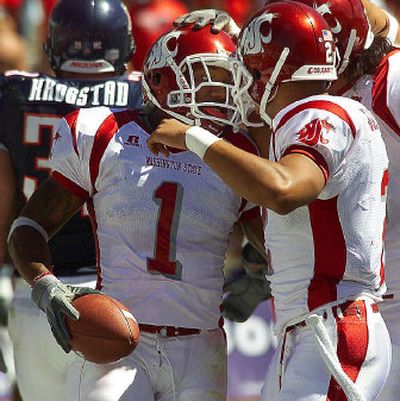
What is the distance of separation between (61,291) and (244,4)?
6.11 meters

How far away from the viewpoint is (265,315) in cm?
688

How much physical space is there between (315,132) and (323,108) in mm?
109

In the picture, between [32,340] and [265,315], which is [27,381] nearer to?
[32,340]

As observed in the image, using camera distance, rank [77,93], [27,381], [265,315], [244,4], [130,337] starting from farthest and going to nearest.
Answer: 1. [244,4]
2. [265,315]
3. [77,93]
4. [27,381]
5. [130,337]

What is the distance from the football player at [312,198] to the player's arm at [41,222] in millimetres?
472

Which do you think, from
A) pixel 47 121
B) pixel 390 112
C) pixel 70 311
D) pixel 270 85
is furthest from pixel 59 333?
pixel 47 121

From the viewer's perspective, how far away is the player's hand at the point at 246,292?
15.1ft

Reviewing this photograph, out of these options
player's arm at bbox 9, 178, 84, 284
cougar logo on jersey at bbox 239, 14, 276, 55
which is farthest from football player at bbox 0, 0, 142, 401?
cougar logo on jersey at bbox 239, 14, 276, 55

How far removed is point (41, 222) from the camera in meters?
4.04

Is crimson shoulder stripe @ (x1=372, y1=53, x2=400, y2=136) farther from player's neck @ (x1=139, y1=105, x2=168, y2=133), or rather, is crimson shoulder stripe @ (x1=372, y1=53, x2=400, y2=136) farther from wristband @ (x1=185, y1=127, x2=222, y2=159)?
wristband @ (x1=185, y1=127, x2=222, y2=159)

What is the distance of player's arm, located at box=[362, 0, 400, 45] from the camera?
4.36 metres

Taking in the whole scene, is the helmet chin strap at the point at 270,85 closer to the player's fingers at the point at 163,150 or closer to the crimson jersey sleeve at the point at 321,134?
the crimson jersey sleeve at the point at 321,134

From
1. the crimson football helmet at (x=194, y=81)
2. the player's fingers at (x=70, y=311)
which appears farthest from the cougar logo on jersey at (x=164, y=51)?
the player's fingers at (x=70, y=311)

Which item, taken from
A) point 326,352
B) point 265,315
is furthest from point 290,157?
point 265,315
